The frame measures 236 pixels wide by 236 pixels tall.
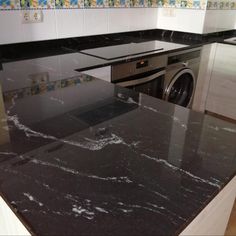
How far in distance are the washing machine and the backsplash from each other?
0.57 meters

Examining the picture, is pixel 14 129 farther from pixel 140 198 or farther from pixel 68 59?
pixel 68 59

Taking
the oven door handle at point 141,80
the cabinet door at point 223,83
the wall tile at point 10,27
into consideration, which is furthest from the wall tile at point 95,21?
the cabinet door at point 223,83

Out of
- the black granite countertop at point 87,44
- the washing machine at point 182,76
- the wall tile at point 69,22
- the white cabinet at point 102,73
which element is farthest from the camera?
the washing machine at point 182,76

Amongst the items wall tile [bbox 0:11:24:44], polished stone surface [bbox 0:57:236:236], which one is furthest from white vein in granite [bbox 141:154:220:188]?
wall tile [bbox 0:11:24:44]

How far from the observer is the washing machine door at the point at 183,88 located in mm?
2319

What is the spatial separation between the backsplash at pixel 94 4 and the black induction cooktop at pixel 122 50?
1.31 ft

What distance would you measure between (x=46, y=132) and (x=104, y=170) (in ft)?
0.82

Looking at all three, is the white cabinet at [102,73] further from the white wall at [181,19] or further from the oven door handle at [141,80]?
the white wall at [181,19]

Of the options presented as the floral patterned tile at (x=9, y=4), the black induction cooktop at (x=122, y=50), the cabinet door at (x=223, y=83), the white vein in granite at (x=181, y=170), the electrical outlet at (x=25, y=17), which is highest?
the floral patterned tile at (x=9, y=4)

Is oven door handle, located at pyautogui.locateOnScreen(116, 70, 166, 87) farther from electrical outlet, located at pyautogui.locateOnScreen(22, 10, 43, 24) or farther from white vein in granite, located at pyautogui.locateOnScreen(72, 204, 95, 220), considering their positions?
white vein in granite, located at pyautogui.locateOnScreen(72, 204, 95, 220)

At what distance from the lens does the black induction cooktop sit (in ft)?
6.04

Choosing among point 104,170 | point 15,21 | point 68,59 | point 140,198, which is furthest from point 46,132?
point 15,21

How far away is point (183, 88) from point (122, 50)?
824 mm

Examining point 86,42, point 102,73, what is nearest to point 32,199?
point 102,73
